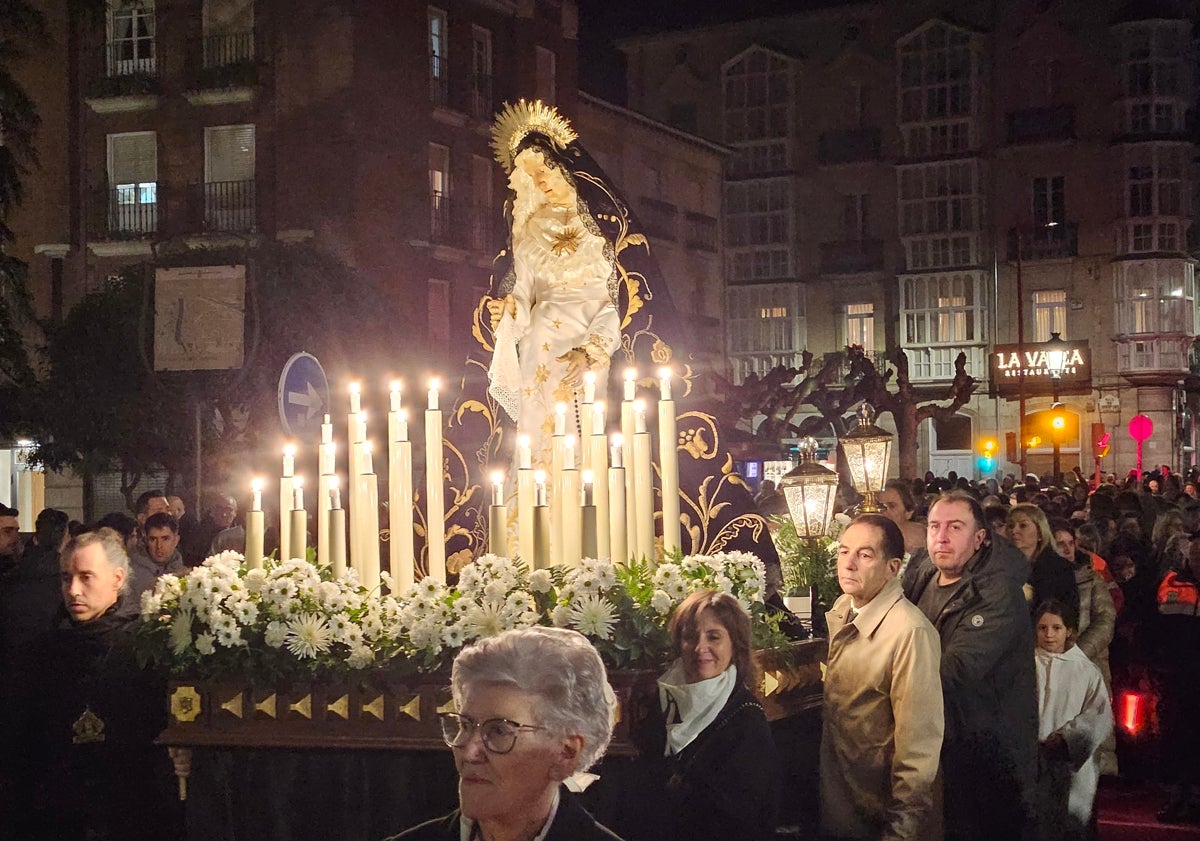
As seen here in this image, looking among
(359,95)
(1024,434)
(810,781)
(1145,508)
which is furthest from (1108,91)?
(810,781)

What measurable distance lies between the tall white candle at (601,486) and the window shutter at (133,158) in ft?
95.4

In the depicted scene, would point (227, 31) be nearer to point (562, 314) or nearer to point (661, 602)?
point (562, 314)

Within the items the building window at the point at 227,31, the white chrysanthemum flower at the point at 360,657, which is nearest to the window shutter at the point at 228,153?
the building window at the point at 227,31

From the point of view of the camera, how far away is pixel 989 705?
601 centimetres

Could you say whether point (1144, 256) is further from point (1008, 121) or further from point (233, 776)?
point (233, 776)

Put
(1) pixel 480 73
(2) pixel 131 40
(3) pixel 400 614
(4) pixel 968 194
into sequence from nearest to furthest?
(3) pixel 400 614 → (2) pixel 131 40 → (1) pixel 480 73 → (4) pixel 968 194

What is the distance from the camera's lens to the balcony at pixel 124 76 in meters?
32.5

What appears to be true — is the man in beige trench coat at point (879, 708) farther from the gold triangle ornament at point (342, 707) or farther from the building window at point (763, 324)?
the building window at point (763, 324)

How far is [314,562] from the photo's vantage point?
6.21m

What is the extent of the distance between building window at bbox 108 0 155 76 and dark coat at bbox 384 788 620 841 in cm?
3220

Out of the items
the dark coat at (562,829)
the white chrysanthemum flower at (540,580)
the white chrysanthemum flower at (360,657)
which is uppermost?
the white chrysanthemum flower at (540,580)

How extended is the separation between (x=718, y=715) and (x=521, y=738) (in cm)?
175

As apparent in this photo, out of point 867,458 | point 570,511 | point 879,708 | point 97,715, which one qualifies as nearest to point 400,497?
point 570,511

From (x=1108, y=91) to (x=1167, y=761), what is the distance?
3932 cm
